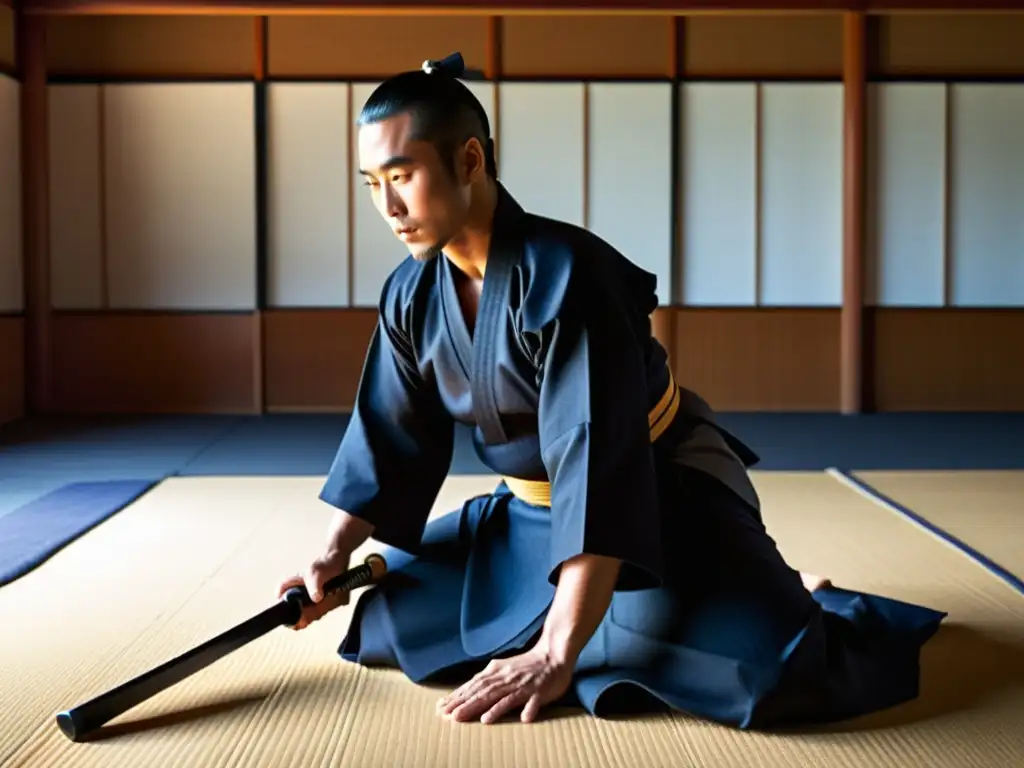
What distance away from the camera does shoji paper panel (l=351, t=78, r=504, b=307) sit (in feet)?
21.8

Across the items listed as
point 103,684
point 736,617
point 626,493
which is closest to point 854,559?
point 736,617

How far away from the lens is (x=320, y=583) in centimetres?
196

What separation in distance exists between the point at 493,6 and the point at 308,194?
1.54m

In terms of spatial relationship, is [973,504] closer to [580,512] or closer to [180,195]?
[580,512]

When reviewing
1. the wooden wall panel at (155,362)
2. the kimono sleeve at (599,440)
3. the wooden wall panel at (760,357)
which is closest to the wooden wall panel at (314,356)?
the wooden wall panel at (155,362)

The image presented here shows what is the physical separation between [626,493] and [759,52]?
219 inches

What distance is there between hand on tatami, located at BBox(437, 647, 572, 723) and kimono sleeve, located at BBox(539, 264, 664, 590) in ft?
0.45

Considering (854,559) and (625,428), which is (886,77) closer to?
(854,559)

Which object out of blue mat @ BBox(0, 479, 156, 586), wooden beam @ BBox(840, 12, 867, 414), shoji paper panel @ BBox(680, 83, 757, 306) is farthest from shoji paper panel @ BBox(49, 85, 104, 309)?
wooden beam @ BBox(840, 12, 867, 414)

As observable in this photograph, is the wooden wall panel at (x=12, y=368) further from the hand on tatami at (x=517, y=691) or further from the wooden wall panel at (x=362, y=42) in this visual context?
the hand on tatami at (x=517, y=691)

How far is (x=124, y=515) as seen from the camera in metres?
3.55

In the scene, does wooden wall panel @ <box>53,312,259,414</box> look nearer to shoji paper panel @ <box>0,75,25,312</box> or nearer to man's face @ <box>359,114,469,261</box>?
shoji paper panel @ <box>0,75,25,312</box>

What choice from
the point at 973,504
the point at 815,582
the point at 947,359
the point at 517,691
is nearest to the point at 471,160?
the point at 517,691

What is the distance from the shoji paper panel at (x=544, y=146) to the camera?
6621 millimetres
